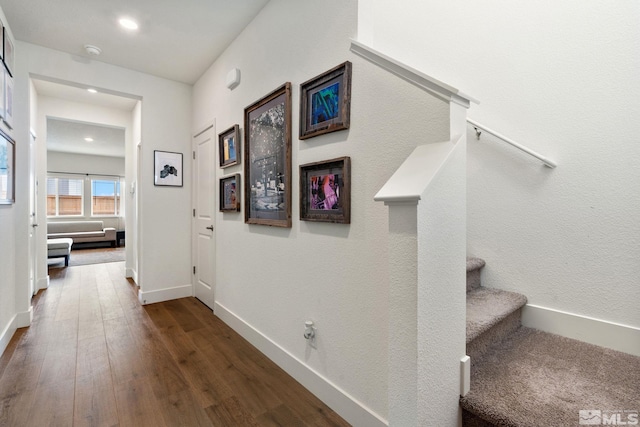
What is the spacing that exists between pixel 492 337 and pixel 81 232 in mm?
9601

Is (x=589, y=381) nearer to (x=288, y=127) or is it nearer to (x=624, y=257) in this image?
(x=624, y=257)

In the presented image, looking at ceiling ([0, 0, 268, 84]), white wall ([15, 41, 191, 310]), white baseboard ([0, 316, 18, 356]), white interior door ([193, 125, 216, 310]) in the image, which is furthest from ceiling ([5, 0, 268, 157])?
white baseboard ([0, 316, 18, 356])

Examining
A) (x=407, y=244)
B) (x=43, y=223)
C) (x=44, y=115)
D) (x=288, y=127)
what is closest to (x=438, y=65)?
(x=288, y=127)

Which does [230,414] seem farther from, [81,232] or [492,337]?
[81,232]

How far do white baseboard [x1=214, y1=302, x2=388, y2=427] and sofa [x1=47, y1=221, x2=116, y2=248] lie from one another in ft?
23.9

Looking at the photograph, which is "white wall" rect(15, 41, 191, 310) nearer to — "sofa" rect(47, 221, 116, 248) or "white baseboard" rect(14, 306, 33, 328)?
"white baseboard" rect(14, 306, 33, 328)

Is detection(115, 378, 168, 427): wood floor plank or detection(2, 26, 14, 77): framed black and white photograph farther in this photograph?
detection(2, 26, 14, 77): framed black and white photograph

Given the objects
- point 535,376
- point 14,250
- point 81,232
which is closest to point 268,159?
point 535,376

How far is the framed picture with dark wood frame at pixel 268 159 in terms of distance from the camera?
6.56ft

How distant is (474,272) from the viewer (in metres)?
1.92

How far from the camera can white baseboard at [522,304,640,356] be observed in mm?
1459

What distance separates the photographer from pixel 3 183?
234cm

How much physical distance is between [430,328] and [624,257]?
4.06 ft

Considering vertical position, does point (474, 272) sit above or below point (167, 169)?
below
